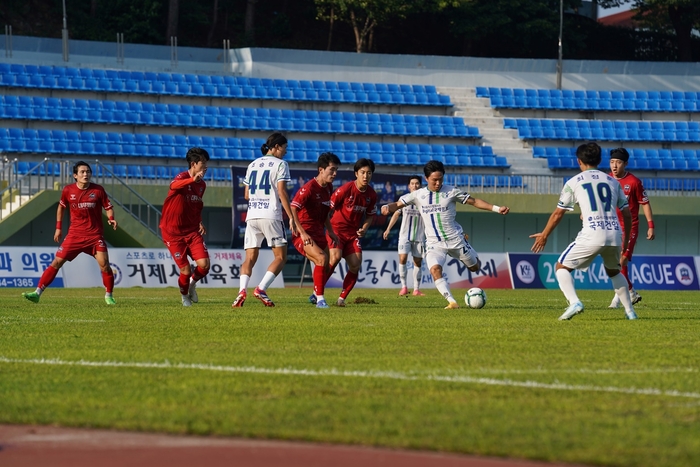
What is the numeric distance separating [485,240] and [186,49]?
14.9 metres

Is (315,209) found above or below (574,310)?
above

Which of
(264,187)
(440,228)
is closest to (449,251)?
(440,228)

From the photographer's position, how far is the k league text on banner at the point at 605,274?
94.0 ft

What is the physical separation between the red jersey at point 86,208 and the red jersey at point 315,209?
2.96 meters

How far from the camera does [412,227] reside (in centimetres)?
2427

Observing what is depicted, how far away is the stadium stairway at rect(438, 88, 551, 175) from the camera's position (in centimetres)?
4178

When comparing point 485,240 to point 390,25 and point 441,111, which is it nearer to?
point 441,111

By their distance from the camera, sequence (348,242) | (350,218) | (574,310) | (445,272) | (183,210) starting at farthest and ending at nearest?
1. (445,272)
2. (348,242)
3. (350,218)
4. (183,210)
5. (574,310)

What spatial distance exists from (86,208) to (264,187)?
3.06 meters

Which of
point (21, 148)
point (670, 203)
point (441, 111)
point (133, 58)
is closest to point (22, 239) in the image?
point (21, 148)

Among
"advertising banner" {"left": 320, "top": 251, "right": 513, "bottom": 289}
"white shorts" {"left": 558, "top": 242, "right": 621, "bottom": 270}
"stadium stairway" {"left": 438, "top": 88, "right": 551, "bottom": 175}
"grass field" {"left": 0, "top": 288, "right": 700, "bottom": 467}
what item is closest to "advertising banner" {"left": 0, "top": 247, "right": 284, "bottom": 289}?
"advertising banner" {"left": 320, "top": 251, "right": 513, "bottom": 289}

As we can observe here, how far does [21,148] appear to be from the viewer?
115 ft

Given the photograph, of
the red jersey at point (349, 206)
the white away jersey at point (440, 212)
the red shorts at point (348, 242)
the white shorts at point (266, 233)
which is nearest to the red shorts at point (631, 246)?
the white away jersey at point (440, 212)

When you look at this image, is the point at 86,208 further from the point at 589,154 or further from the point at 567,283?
the point at 589,154
